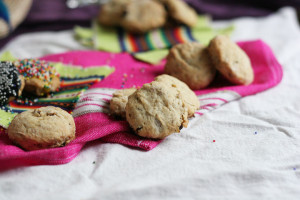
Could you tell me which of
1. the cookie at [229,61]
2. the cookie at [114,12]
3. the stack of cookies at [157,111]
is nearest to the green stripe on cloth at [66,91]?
the stack of cookies at [157,111]

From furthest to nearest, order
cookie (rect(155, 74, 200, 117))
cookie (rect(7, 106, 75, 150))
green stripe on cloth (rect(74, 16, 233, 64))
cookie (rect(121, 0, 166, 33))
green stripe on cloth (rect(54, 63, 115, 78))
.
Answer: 1. cookie (rect(121, 0, 166, 33))
2. green stripe on cloth (rect(74, 16, 233, 64))
3. green stripe on cloth (rect(54, 63, 115, 78))
4. cookie (rect(155, 74, 200, 117))
5. cookie (rect(7, 106, 75, 150))

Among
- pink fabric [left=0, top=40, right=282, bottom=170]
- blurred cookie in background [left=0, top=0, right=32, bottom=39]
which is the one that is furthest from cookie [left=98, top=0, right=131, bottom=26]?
blurred cookie in background [left=0, top=0, right=32, bottom=39]

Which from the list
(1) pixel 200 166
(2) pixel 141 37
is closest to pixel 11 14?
(2) pixel 141 37

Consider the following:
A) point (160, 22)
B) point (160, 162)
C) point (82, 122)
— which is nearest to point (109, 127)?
point (82, 122)

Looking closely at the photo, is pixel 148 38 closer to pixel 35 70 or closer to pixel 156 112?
pixel 35 70

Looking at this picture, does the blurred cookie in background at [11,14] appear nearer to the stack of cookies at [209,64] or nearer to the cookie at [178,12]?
the cookie at [178,12]

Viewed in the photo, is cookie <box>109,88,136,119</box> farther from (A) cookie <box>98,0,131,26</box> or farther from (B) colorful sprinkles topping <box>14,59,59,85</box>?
(A) cookie <box>98,0,131,26</box>
